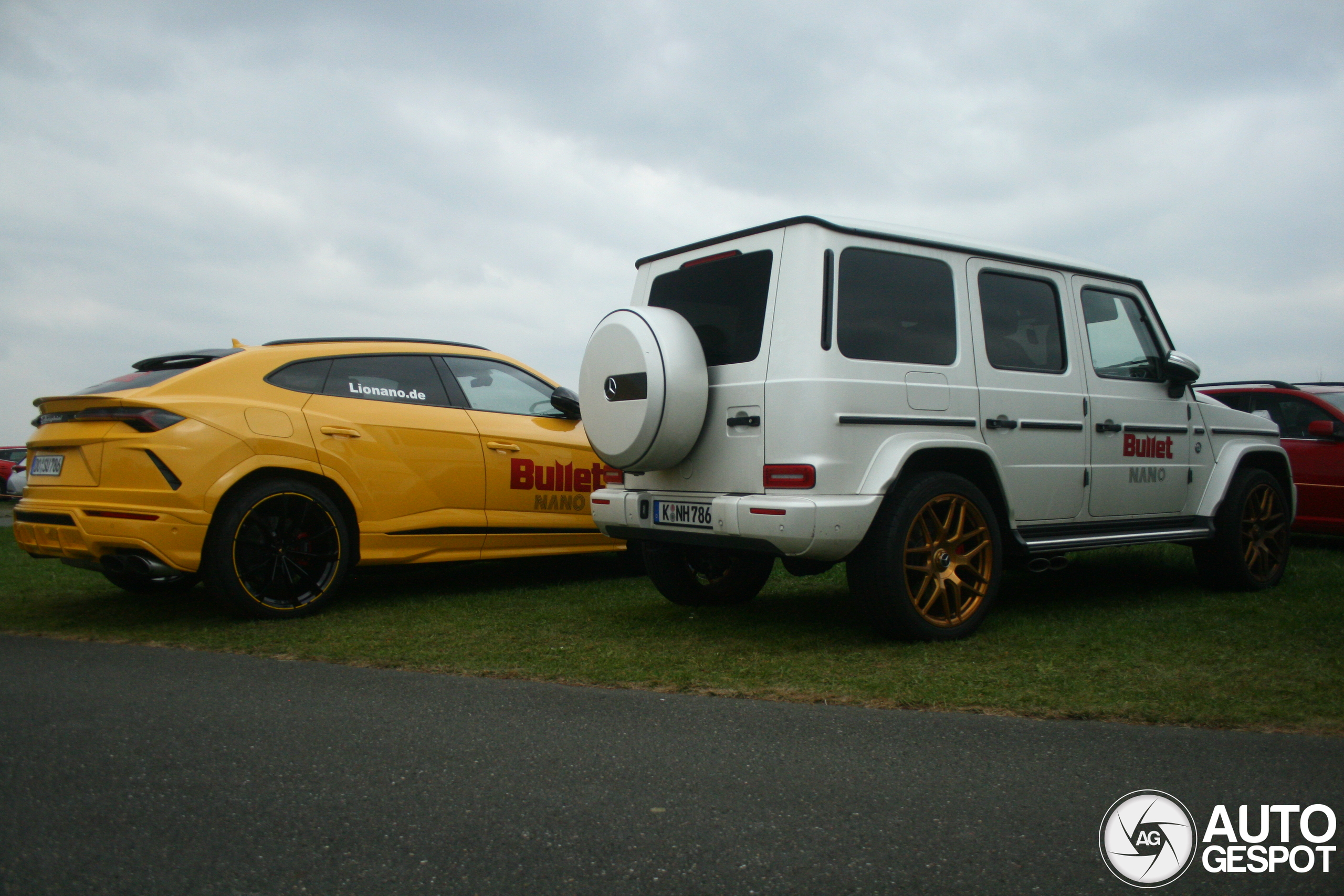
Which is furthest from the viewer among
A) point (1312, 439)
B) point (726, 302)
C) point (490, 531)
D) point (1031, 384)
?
point (1312, 439)

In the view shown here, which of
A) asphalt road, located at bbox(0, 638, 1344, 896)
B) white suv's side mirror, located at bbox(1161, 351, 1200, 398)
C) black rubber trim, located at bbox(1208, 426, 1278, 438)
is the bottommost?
asphalt road, located at bbox(0, 638, 1344, 896)

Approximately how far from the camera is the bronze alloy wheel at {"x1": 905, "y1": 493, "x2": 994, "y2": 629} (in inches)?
193

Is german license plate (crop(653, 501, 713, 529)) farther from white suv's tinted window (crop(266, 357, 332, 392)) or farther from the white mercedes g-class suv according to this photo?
white suv's tinted window (crop(266, 357, 332, 392))

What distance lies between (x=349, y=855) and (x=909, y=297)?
3.70 m

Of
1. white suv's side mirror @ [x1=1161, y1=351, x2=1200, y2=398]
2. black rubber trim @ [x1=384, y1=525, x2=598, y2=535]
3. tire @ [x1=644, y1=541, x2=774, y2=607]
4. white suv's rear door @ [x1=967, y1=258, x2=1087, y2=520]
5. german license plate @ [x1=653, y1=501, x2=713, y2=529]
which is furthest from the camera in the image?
black rubber trim @ [x1=384, y1=525, x2=598, y2=535]

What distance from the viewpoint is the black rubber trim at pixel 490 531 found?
6469mm

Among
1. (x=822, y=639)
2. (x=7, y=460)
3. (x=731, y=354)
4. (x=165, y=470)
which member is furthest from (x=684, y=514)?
(x=7, y=460)

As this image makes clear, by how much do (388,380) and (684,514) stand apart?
255 centimetres

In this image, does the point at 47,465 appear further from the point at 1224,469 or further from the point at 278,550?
the point at 1224,469

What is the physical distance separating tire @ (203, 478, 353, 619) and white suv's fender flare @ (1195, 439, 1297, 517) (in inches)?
214

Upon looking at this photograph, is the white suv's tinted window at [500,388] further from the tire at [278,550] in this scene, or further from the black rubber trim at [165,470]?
the black rubber trim at [165,470]

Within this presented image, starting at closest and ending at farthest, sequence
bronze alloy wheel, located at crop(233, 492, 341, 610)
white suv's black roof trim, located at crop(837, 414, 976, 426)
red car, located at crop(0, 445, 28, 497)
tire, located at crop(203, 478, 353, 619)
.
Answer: white suv's black roof trim, located at crop(837, 414, 976, 426) < tire, located at crop(203, 478, 353, 619) < bronze alloy wheel, located at crop(233, 492, 341, 610) < red car, located at crop(0, 445, 28, 497)

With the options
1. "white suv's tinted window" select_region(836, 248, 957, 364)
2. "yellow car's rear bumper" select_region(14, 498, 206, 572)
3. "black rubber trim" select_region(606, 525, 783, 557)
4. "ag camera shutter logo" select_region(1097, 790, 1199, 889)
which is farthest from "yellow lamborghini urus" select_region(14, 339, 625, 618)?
"ag camera shutter logo" select_region(1097, 790, 1199, 889)

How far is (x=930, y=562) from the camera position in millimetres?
4938
